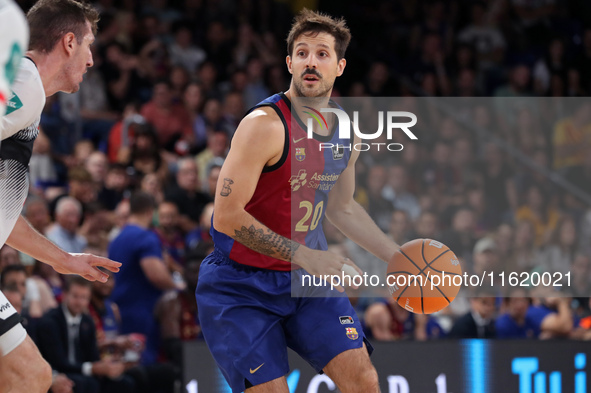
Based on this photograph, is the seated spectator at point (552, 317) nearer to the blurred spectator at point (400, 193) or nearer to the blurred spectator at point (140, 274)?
the blurred spectator at point (400, 193)

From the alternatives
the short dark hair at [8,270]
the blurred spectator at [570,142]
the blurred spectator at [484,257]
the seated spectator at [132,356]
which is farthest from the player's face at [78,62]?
the blurred spectator at [570,142]

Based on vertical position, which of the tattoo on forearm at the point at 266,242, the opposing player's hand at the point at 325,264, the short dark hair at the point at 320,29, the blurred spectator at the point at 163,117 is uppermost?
the blurred spectator at the point at 163,117

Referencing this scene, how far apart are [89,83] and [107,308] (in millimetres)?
3839

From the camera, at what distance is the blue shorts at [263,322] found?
13.6 ft

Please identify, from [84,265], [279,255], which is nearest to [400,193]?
[279,255]

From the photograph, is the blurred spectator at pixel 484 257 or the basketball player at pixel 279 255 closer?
the basketball player at pixel 279 255

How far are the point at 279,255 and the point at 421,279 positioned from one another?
0.86m

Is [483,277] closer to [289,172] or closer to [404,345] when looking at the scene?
[404,345]

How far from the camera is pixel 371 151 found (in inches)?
306

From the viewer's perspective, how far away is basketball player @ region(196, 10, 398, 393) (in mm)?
4113

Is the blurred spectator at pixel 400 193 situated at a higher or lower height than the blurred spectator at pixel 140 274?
higher

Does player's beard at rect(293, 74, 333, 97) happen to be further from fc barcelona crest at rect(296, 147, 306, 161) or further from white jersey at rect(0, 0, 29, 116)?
white jersey at rect(0, 0, 29, 116)

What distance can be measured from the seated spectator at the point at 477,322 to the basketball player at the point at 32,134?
14.1 ft

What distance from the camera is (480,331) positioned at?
7.29 metres
